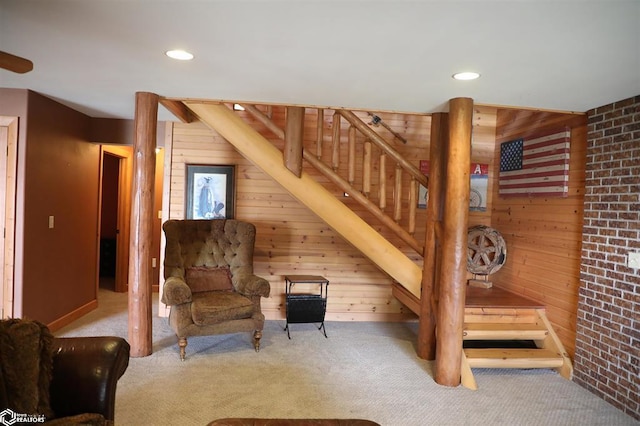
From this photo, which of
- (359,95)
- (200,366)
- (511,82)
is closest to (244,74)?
(359,95)

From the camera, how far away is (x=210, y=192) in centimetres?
498

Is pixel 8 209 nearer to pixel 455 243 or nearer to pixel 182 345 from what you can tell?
pixel 182 345

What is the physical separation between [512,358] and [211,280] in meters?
2.79

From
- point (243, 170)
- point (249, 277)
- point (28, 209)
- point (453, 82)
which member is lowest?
point (249, 277)

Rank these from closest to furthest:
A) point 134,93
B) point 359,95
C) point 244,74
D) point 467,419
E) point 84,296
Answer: point 467,419 < point 244,74 < point 359,95 < point 134,93 < point 84,296

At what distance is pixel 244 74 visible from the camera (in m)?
3.08


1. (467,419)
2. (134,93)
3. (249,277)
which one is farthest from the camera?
(249,277)

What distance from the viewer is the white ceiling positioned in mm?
2010

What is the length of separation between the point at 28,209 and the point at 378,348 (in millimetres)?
3438

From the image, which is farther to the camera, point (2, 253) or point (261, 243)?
point (261, 243)

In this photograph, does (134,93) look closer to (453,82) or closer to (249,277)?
(249,277)

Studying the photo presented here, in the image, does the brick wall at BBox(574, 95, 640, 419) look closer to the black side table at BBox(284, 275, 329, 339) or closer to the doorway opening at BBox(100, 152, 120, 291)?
the black side table at BBox(284, 275, 329, 339)

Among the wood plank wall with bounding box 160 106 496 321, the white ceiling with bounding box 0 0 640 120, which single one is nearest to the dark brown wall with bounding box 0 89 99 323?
the white ceiling with bounding box 0 0 640 120

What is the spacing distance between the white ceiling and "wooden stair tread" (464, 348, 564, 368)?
6.80 ft
